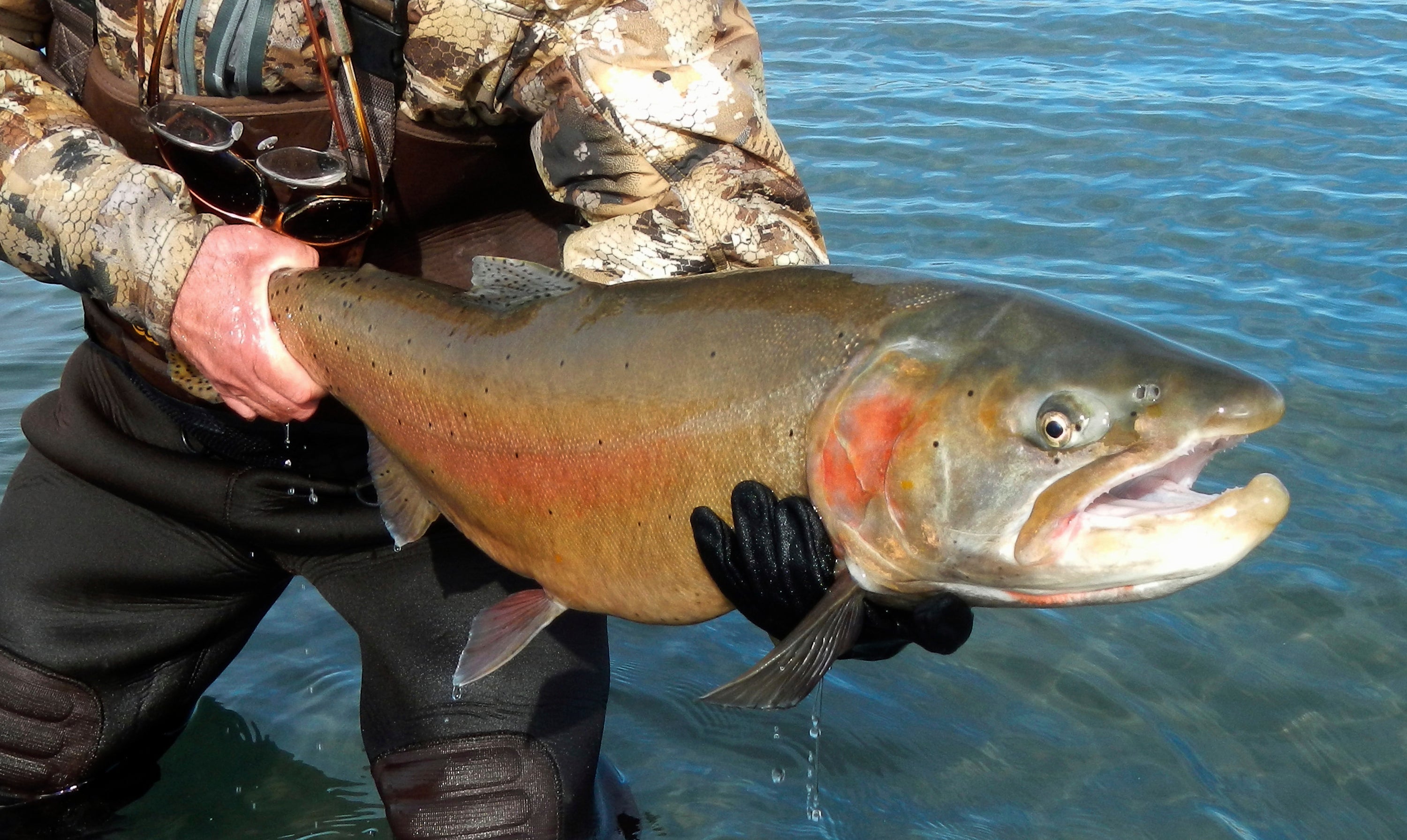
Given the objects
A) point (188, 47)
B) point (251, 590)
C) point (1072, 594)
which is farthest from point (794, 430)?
point (251, 590)

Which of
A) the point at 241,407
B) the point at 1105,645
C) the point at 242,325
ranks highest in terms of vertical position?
the point at 242,325

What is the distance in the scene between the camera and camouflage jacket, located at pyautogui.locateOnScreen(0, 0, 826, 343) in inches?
101

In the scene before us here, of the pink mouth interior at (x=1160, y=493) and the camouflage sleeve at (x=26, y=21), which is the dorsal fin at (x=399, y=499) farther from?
the pink mouth interior at (x=1160, y=493)

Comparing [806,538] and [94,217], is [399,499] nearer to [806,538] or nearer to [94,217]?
[94,217]

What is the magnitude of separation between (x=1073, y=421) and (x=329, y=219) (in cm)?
165

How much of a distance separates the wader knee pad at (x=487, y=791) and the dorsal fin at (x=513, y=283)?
106 centimetres

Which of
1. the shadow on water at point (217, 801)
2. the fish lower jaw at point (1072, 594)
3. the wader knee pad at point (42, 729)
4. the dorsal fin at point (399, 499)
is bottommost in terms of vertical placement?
the shadow on water at point (217, 801)

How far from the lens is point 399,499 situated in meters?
2.81

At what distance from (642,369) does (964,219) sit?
5365 millimetres

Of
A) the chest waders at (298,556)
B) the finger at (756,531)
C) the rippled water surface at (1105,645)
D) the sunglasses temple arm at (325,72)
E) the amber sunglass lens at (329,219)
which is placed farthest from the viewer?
the rippled water surface at (1105,645)

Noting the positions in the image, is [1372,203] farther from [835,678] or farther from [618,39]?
[618,39]

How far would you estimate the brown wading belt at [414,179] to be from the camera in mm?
2789

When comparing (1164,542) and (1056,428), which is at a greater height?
(1056,428)

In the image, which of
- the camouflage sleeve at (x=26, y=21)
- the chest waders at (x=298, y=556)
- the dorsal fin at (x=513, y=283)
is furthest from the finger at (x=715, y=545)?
the camouflage sleeve at (x=26, y=21)
